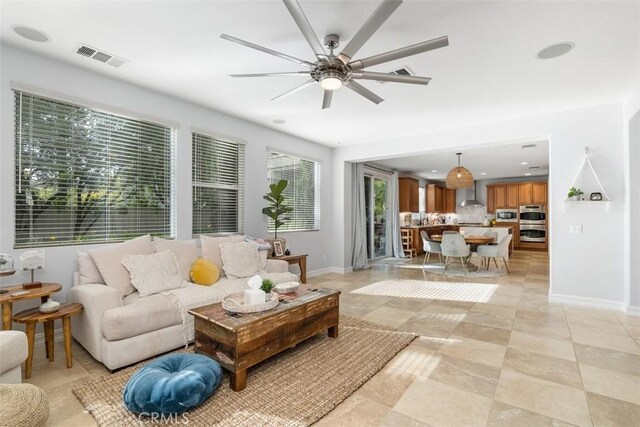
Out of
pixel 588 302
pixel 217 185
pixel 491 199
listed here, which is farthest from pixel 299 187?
pixel 491 199

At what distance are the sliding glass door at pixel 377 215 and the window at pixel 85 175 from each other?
5.38m

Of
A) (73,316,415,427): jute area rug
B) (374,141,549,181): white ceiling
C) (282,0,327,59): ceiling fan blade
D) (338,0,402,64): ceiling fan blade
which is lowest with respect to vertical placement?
(73,316,415,427): jute area rug

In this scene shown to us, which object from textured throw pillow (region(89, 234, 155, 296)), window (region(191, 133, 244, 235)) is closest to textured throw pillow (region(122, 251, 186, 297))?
textured throw pillow (region(89, 234, 155, 296))

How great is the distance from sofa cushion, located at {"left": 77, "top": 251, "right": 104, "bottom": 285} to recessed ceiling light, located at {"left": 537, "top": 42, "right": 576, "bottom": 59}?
4616mm

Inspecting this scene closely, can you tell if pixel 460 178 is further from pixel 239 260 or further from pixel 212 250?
pixel 212 250

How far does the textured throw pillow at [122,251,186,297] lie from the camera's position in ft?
9.77

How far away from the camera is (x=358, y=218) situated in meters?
7.08

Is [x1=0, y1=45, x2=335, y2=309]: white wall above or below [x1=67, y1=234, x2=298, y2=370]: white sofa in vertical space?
above

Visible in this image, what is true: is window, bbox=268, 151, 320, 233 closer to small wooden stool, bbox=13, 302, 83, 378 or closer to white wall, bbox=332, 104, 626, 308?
small wooden stool, bbox=13, 302, 83, 378

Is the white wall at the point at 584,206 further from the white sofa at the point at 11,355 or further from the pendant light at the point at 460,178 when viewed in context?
the white sofa at the point at 11,355

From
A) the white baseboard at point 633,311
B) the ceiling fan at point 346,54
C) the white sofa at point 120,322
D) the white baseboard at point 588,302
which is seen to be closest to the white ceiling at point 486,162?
the white baseboard at point 588,302

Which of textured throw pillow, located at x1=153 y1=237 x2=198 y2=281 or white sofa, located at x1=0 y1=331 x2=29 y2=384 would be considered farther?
textured throw pillow, located at x1=153 y1=237 x2=198 y2=281

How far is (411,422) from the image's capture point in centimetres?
186

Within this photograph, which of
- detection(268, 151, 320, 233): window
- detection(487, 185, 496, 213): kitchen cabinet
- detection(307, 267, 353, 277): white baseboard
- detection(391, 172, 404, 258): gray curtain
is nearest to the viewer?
detection(268, 151, 320, 233): window
